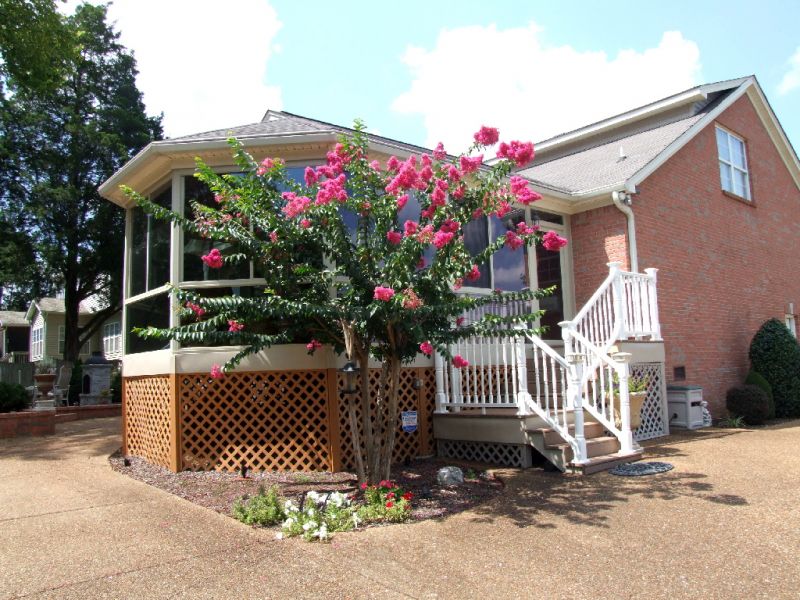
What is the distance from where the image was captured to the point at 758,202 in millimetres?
14609

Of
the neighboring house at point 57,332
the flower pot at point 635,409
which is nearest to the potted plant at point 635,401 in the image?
the flower pot at point 635,409

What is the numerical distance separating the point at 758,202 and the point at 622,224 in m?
5.71

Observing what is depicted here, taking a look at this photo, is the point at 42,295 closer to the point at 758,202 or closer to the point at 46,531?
the point at 46,531

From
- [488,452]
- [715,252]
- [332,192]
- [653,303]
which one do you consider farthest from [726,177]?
[332,192]

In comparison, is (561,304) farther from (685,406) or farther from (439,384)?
(439,384)

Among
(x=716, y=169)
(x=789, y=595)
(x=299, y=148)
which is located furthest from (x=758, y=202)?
(x=789, y=595)

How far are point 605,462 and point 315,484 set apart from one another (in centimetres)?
321

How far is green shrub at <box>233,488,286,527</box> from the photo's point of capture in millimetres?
5422

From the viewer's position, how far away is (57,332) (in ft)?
117

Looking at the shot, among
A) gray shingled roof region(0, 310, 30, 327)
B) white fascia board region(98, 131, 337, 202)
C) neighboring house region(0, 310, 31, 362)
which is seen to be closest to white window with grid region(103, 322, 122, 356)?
neighboring house region(0, 310, 31, 362)

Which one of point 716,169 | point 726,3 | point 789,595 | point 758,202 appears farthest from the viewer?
point 758,202

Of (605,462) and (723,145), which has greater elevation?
(723,145)

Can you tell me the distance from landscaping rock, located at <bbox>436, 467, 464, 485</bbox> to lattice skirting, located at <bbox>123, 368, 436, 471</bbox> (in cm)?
132

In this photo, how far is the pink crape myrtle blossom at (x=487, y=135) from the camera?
6223 mm
